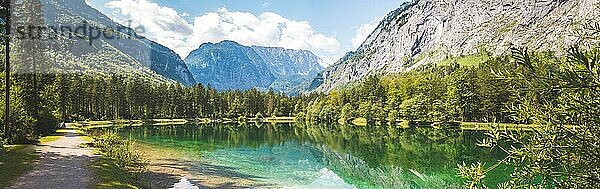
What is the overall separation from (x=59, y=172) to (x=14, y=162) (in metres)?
4.49

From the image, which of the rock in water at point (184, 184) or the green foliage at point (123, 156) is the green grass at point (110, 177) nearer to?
the green foliage at point (123, 156)

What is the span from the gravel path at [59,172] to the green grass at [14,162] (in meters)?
0.40

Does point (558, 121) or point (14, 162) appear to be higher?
point (558, 121)

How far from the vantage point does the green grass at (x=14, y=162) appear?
20.2 metres

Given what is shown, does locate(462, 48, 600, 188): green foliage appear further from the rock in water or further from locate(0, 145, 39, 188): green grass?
the rock in water

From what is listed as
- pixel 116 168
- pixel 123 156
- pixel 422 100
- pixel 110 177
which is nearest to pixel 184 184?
pixel 116 168

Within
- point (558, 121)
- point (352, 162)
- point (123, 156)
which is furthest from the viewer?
point (352, 162)

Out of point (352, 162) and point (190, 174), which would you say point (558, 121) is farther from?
point (352, 162)

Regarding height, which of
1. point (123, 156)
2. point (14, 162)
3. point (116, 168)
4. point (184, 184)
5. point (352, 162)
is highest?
point (14, 162)

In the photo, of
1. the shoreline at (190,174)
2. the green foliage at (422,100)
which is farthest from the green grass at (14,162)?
the green foliage at (422,100)

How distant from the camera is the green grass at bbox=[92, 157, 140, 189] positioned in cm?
2066

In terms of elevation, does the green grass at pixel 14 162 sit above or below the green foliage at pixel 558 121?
below

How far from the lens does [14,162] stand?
80.9 ft

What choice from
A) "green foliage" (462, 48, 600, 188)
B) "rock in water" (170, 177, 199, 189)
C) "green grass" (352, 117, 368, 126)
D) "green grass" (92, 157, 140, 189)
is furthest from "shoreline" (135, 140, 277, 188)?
"green grass" (352, 117, 368, 126)
